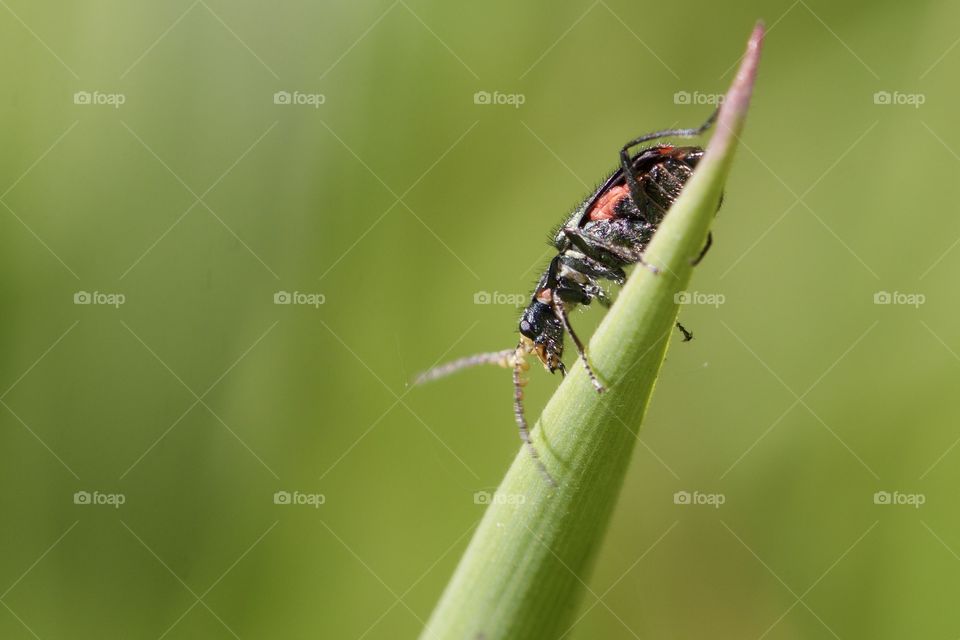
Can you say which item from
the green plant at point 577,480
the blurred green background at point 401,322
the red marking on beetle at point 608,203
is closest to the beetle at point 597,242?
the red marking on beetle at point 608,203

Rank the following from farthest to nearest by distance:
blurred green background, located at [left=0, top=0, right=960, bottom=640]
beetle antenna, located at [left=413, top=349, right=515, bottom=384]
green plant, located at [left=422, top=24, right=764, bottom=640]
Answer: blurred green background, located at [left=0, top=0, right=960, bottom=640]
beetle antenna, located at [left=413, top=349, right=515, bottom=384]
green plant, located at [left=422, top=24, right=764, bottom=640]

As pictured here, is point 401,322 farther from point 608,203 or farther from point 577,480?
point 577,480

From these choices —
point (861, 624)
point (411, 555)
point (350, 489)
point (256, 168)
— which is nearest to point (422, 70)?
point (256, 168)

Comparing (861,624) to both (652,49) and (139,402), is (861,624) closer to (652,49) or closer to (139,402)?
(652,49)

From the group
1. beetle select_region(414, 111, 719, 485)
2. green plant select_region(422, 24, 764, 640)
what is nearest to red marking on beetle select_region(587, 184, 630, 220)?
beetle select_region(414, 111, 719, 485)

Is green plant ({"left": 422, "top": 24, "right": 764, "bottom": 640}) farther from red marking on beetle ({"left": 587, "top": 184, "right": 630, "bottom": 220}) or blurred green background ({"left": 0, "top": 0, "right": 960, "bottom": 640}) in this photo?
blurred green background ({"left": 0, "top": 0, "right": 960, "bottom": 640})

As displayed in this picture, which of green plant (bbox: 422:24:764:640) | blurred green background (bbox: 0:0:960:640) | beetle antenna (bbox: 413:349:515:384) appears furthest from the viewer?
blurred green background (bbox: 0:0:960:640)
